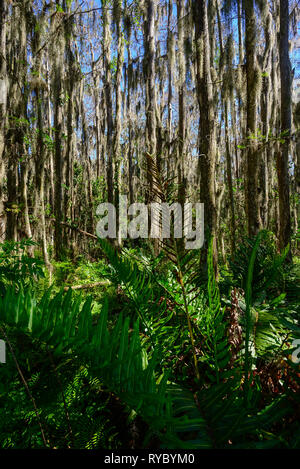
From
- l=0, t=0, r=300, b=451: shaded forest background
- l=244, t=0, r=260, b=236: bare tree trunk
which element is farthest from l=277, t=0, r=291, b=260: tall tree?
l=244, t=0, r=260, b=236: bare tree trunk

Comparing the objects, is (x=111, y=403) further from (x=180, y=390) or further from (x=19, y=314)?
(x=19, y=314)

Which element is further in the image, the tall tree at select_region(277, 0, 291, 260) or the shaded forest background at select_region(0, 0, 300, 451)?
the tall tree at select_region(277, 0, 291, 260)

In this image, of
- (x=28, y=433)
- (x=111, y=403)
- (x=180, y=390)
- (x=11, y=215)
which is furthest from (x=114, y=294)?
(x=180, y=390)

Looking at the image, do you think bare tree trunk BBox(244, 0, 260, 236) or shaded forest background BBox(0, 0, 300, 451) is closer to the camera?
shaded forest background BBox(0, 0, 300, 451)

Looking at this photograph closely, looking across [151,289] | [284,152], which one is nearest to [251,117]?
[284,152]

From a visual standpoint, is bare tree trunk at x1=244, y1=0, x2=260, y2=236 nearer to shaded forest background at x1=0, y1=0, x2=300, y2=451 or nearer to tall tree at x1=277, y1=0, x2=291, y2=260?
shaded forest background at x1=0, y1=0, x2=300, y2=451

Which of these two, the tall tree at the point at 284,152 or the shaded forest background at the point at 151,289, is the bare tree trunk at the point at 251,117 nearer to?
the shaded forest background at the point at 151,289

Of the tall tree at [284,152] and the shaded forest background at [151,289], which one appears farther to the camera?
the tall tree at [284,152]

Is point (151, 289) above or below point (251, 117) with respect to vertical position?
below

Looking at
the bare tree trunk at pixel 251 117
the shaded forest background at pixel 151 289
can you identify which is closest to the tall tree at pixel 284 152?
the shaded forest background at pixel 151 289

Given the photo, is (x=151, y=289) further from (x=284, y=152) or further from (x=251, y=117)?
(x=251, y=117)

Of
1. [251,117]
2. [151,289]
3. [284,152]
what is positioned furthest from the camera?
[251,117]

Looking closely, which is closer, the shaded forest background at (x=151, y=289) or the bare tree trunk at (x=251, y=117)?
the shaded forest background at (x=151, y=289)
